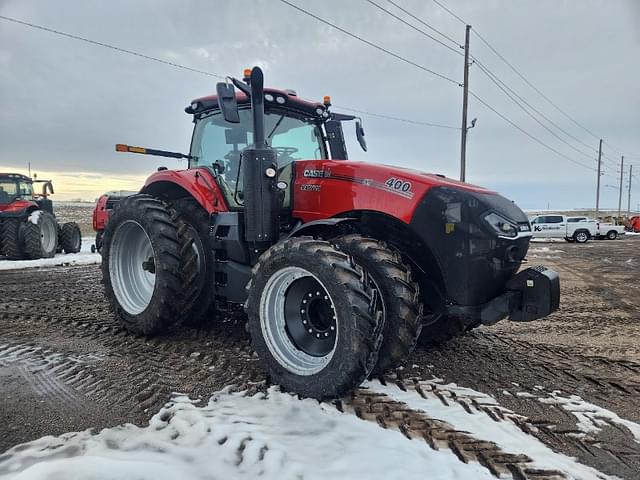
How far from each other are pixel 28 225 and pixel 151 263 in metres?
9.66

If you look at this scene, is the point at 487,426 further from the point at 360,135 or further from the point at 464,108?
the point at 464,108

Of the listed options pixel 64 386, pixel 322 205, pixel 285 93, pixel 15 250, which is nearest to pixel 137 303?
pixel 64 386

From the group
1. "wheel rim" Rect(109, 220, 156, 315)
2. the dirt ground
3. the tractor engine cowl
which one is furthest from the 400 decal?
"wheel rim" Rect(109, 220, 156, 315)

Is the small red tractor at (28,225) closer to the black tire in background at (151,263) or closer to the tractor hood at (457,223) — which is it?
the black tire in background at (151,263)

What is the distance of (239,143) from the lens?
458 cm

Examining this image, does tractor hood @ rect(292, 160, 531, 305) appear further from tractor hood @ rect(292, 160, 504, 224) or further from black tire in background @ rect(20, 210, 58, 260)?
black tire in background @ rect(20, 210, 58, 260)

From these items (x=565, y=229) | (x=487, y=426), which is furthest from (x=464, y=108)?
(x=487, y=426)

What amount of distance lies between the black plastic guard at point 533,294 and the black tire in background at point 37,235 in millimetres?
12476

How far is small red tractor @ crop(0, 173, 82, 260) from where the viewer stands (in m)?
11.9

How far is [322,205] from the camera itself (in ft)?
12.6

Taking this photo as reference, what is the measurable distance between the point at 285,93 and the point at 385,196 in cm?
178

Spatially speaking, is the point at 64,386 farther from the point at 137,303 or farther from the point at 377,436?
the point at 377,436

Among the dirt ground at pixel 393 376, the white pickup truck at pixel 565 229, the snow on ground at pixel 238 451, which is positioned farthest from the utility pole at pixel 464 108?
the snow on ground at pixel 238 451

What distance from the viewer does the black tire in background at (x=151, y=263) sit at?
4113mm
